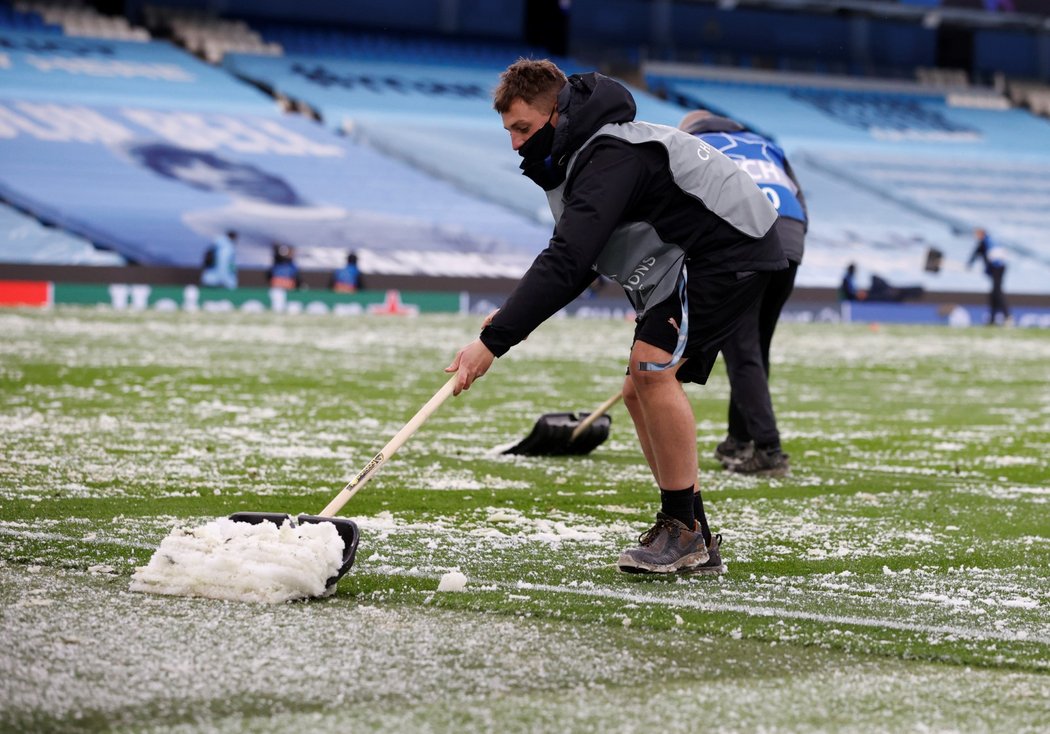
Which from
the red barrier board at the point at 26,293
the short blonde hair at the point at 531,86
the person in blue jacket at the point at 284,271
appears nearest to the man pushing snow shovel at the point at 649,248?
the short blonde hair at the point at 531,86

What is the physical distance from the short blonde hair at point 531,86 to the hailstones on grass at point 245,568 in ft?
4.45

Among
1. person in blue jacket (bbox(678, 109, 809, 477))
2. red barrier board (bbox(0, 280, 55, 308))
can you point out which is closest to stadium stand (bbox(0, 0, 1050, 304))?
red barrier board (bbox(0, 280, 55, 308))

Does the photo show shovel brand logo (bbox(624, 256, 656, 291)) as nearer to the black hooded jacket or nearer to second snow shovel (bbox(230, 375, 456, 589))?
the black hooded jacket

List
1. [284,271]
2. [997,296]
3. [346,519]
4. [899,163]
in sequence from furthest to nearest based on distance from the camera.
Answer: [899,163] → [997,296] → [284,271] → [346,519]

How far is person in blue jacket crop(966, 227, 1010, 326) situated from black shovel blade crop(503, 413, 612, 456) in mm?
21774

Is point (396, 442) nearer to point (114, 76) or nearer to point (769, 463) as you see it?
point (769, 463)

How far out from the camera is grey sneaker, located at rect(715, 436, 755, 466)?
7.51 m

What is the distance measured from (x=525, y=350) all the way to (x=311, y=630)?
13.7 metres

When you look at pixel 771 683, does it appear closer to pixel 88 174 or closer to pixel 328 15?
pixel 88 174

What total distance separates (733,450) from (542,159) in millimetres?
3441

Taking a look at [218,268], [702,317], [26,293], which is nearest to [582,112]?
[702,317]

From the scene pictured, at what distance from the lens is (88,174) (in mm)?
30281

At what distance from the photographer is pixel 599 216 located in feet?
14.2

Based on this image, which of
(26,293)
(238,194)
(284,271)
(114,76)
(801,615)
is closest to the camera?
(801,615)
